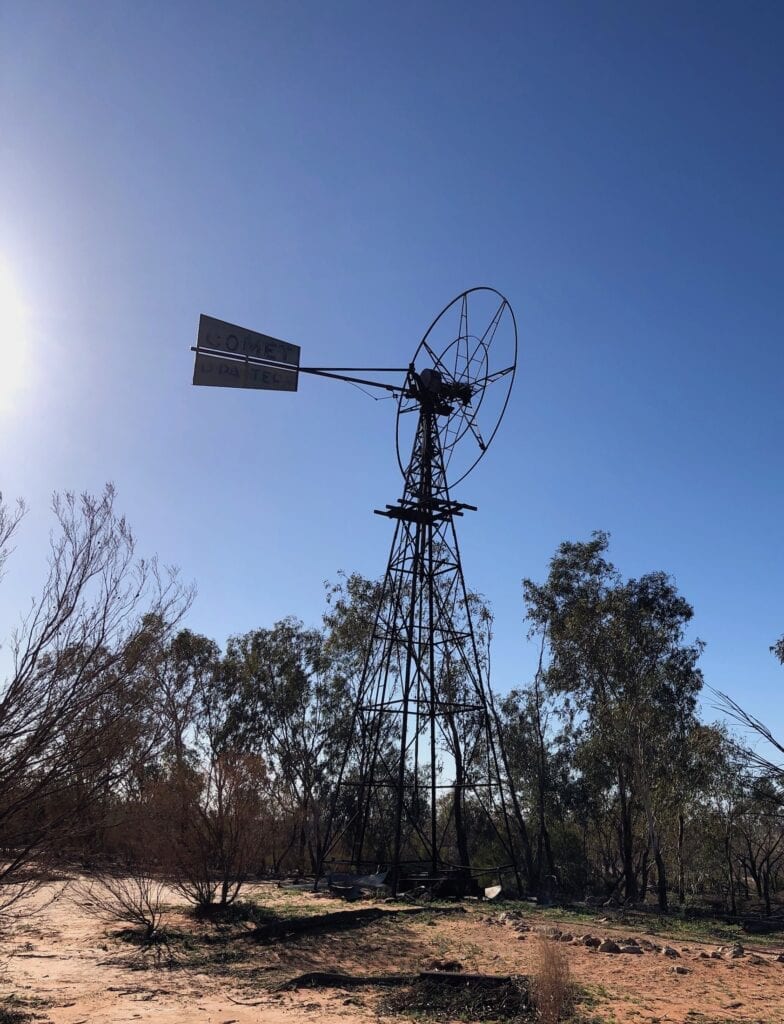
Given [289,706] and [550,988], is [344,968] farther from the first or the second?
[289,706]

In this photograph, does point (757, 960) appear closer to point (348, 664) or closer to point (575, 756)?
point (575, 756)

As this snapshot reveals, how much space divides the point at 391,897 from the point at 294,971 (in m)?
7.04

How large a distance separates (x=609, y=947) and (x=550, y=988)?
4402 mm

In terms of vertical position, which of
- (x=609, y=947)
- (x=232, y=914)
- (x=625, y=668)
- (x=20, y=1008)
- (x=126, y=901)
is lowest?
(x=20, y=1008)

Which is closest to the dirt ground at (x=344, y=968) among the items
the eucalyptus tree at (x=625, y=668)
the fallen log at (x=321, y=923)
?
the fallen log at (x=321, y=923)

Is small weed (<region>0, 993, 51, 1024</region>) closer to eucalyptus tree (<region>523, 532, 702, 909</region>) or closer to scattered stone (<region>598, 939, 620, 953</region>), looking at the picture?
scattered stone (<region>598, 939, 620, 953</region>)

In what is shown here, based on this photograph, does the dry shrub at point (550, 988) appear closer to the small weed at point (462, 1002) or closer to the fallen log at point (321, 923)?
the small weed at point (462, 1002)

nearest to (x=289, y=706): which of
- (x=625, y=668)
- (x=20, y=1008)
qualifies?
(x=625, y=668)

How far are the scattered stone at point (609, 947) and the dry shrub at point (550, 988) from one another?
12.3ft

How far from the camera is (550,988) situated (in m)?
7.93

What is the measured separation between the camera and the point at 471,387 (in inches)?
773

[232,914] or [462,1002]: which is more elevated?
[232,914]

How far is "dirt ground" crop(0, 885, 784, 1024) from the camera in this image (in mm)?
8391

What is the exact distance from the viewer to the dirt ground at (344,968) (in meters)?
8.39
